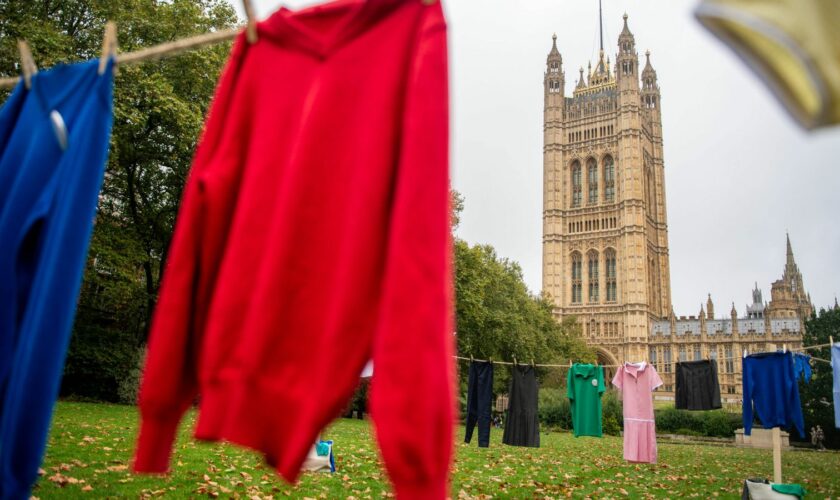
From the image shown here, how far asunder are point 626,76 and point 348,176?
3169 inches

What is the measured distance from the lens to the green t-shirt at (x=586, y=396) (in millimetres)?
11867

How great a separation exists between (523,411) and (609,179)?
222 ft

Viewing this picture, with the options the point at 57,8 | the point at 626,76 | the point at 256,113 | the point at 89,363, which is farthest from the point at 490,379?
the point at 626,76

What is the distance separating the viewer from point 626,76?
7406 cm

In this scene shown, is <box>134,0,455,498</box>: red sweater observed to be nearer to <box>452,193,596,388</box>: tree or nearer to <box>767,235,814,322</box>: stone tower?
<box>452,193,596,388</box>: tree

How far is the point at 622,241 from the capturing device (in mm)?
71188

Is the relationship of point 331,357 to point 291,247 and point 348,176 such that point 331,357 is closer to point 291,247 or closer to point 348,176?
point 291,247

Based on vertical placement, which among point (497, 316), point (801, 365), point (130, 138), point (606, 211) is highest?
point (606, 211)

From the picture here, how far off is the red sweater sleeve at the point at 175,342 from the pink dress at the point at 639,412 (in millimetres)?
10504

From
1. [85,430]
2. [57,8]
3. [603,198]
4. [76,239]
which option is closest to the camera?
[76,239]

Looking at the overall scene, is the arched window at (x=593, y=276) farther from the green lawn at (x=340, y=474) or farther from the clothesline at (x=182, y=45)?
the clothesline at (x=182, y=45)

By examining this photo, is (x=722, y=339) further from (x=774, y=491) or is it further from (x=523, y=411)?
(x=774, y=491)

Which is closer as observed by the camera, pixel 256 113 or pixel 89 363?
pixel 256 113

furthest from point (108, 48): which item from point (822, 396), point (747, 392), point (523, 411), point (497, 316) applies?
point (822, 396)
